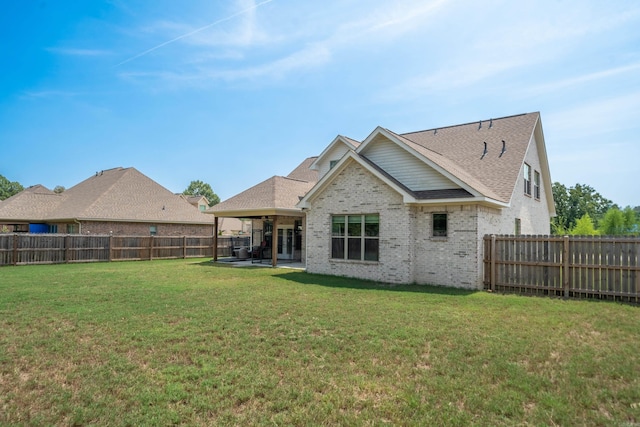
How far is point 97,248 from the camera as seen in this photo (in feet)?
70.3

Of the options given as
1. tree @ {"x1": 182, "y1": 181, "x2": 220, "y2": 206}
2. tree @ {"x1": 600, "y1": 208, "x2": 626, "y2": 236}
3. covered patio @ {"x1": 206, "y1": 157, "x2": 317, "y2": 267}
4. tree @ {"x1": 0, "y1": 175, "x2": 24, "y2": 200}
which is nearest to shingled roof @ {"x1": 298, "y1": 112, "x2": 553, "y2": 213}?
covered patio @ {"x1": 206, "y1": 157, "x2": 317, "y2": 267}

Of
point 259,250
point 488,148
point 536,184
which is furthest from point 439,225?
point 259,250

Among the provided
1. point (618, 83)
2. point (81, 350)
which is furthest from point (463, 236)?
point (81, 350)

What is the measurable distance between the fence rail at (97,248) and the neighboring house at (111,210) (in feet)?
8.29

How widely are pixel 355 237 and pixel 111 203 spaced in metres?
19.0

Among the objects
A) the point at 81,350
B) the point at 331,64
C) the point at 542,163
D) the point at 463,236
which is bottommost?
the point at 81,350

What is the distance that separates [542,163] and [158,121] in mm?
23293

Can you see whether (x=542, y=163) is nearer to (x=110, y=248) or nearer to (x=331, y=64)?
(x=331, y=64)

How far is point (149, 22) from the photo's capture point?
12961 millimetres

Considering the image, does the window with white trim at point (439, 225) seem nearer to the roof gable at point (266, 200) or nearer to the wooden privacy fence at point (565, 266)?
the wooden privacy fence at point (565, 266)

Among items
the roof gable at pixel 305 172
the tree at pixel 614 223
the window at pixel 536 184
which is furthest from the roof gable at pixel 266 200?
the tree at pixel 614 223

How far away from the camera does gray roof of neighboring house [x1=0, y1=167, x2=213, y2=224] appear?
24.6 meters

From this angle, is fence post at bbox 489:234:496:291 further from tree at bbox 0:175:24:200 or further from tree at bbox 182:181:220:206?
tree at bbox 0:175:24:200

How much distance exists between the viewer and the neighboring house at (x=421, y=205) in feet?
41.2
